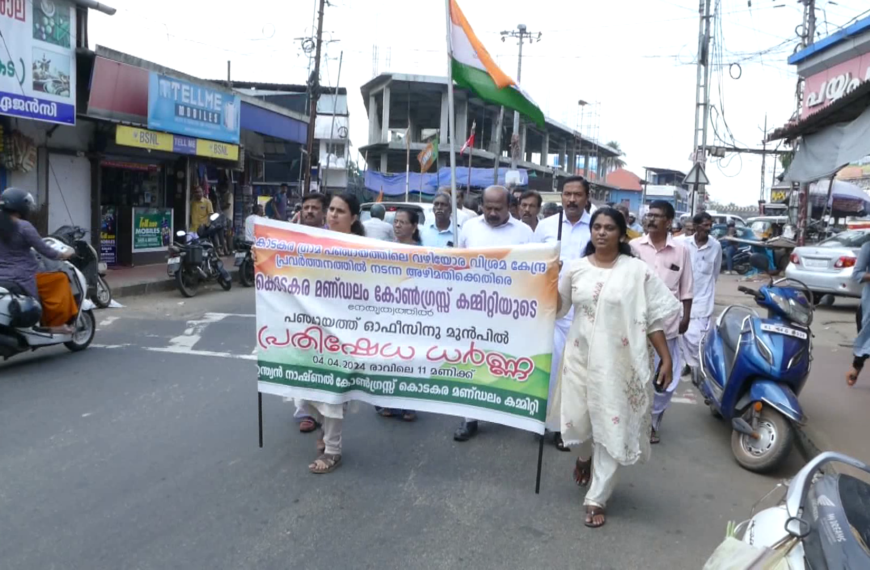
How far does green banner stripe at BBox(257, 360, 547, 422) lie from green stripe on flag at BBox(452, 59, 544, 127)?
7.92 ft

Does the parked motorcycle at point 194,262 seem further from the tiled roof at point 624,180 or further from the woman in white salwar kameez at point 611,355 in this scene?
the tiled roof at point 624,180

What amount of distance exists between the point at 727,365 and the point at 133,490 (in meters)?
4.03

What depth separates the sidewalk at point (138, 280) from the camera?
1210cm

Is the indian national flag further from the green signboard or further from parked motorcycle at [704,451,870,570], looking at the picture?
the green signboard

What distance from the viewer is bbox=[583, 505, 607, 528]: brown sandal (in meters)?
3.79

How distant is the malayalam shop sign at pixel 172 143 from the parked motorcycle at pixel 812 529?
13.1 metres

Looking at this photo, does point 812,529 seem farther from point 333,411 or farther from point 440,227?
point 440,227

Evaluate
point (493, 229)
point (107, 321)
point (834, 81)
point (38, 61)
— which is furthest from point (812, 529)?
point (834, 81)

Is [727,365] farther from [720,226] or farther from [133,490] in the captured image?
[720,226]

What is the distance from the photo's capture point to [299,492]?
A: 13.4 feet

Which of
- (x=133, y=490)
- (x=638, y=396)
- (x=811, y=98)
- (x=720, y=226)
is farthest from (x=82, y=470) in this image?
(x=720, y=226)

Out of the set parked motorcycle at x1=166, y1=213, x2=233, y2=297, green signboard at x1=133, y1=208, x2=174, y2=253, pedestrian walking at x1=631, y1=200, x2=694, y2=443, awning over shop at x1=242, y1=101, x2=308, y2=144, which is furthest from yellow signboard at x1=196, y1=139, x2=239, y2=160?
pedestrian walking at x1=631, y1=200, x2=694, y2=443

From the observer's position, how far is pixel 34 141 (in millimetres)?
12258

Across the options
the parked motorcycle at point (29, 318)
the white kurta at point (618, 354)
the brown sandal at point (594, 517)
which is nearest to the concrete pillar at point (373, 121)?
the parked motorcycle at point (29, 318)
